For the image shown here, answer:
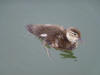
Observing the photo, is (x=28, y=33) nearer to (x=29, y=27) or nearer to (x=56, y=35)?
(x=29, y=27)

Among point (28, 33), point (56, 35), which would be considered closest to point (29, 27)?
point (28, 33)

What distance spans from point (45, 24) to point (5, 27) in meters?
0.27

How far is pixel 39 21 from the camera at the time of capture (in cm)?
121

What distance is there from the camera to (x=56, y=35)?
1.19 metres

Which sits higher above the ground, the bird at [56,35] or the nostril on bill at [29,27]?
the nostril on bill at [29,27]

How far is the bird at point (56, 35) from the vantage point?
3.90ft

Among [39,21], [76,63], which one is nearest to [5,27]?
[39,21]

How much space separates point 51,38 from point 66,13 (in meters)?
0.20

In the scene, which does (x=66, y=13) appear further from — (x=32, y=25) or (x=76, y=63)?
(x=76, y=63)

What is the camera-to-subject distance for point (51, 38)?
119 cm

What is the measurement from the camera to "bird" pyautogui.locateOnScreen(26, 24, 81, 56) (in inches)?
46.8

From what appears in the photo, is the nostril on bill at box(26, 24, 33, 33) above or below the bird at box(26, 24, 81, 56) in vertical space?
above

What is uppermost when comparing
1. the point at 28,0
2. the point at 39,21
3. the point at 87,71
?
the point at 28,0

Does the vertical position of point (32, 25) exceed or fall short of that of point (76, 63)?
it exceeds it
